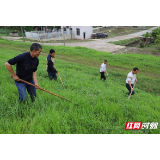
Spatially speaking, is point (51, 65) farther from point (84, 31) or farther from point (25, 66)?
point (84, 31)

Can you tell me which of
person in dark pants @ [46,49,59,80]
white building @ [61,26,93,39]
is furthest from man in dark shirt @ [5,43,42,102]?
white building @ [61,26,93,39]

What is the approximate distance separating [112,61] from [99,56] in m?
2.05

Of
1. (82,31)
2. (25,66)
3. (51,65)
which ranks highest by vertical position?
(82,31)

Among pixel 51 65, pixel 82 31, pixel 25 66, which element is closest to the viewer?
pixel 25 66

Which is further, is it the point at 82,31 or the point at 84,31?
the point at 84,31

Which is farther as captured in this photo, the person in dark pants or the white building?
the white building

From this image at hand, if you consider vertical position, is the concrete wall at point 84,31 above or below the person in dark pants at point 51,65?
above

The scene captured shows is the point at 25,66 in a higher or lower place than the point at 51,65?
higher

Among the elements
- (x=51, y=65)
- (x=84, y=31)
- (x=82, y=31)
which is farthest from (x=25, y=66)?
(x=84, y=31)

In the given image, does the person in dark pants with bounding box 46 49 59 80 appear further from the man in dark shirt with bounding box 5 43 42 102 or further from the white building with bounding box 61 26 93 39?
the white building with bounding box 61 26 93 39

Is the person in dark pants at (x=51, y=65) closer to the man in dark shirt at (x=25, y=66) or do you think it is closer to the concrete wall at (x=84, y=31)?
the man in dark shirt at (x=25, y=66)

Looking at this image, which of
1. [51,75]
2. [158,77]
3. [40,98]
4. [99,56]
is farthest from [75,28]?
[40,98]

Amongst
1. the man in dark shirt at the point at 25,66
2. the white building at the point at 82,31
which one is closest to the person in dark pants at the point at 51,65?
the man in dark shirt at the point at 25,66
